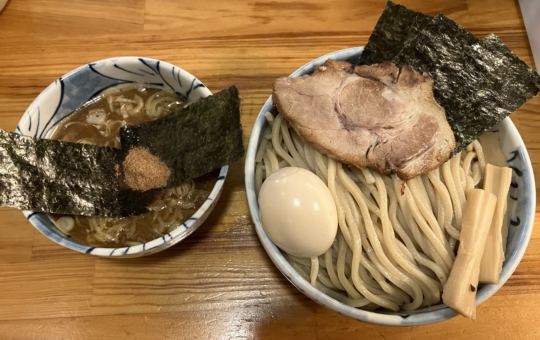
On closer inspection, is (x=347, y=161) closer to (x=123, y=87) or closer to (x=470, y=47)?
(x=470, y=47)

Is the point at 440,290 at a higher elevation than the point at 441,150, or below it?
below

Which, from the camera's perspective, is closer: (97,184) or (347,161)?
(347,161)

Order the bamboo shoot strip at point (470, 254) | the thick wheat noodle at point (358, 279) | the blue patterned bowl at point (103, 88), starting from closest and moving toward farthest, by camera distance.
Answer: the bamboo shoot strip at point (470, 254) < the thick wheat noodle at point (358, 279) < the blue patterned bowl at point (103, 88)

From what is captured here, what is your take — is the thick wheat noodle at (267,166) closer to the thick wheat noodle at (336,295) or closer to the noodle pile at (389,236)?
the noodle pile at (389,236)

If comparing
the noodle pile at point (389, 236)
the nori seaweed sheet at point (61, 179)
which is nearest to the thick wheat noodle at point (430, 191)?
the noodle pile at point (389, 236)

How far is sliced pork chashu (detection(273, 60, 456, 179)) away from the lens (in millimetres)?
1191

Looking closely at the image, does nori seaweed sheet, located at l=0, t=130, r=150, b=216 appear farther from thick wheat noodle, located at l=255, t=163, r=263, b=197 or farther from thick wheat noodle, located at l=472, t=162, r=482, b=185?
thick wheat noodle, located at l=472, t=162, r=482, b=185

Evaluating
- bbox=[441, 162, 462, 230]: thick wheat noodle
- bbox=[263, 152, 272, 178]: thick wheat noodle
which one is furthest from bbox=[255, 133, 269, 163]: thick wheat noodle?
bbox=[441, 162, 462, 230]: thick wheat noodle

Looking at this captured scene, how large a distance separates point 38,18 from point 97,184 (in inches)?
42.2

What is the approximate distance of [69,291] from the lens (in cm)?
140

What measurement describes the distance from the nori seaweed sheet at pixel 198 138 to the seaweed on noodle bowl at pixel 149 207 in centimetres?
8

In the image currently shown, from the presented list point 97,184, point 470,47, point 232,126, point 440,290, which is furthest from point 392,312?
point 97,184

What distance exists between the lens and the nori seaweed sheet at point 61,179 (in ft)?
4.03

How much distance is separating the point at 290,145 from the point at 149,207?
1.75 ft
